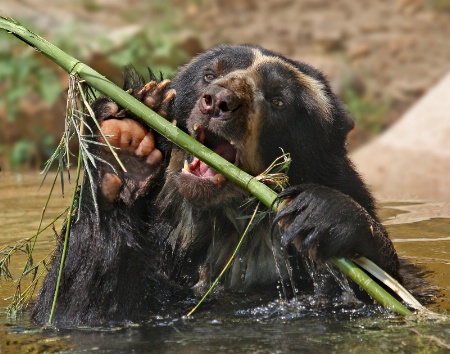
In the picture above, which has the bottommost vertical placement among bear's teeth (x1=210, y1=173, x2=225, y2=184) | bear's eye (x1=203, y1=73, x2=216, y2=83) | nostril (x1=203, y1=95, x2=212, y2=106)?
bear's teeth (x1=210, y1=173, x2=225, y2=184)

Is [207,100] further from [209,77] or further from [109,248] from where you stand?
[109,248]

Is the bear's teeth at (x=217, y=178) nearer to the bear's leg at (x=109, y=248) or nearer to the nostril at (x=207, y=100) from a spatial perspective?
the bear's leg at (x=109, y=248)

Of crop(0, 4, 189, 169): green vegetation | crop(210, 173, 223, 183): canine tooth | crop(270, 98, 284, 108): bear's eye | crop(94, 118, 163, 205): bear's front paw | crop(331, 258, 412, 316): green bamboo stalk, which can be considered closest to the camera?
crop(331, 258, 412, 316): green bamboo stalk

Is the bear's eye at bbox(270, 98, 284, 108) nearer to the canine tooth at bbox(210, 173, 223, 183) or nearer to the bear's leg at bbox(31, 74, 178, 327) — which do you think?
the canine tooth at bbox(210, 173, 223, 183)

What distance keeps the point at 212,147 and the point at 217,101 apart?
335mm

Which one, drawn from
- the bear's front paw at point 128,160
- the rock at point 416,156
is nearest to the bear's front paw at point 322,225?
the bear's front paw at point 128,160

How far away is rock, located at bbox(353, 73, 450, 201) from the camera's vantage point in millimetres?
10473

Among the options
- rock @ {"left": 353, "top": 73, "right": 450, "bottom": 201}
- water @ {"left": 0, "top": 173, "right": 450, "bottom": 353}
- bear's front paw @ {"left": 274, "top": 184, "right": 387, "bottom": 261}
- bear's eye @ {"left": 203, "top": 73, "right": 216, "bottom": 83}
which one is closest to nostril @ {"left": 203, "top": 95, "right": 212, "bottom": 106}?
bear's front paw @ {"left": 274, "top": 184, "right": 387, "bottom": 261}

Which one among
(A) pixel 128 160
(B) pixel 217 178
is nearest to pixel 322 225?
(B) pixel 217 178

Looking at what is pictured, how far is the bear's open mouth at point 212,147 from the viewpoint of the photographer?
5.27 meters

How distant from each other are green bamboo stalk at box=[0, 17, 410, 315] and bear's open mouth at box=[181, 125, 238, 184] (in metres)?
0.51

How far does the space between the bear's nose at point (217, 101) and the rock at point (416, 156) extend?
16.0ft

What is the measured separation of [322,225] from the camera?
4922mm

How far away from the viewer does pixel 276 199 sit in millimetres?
4641
